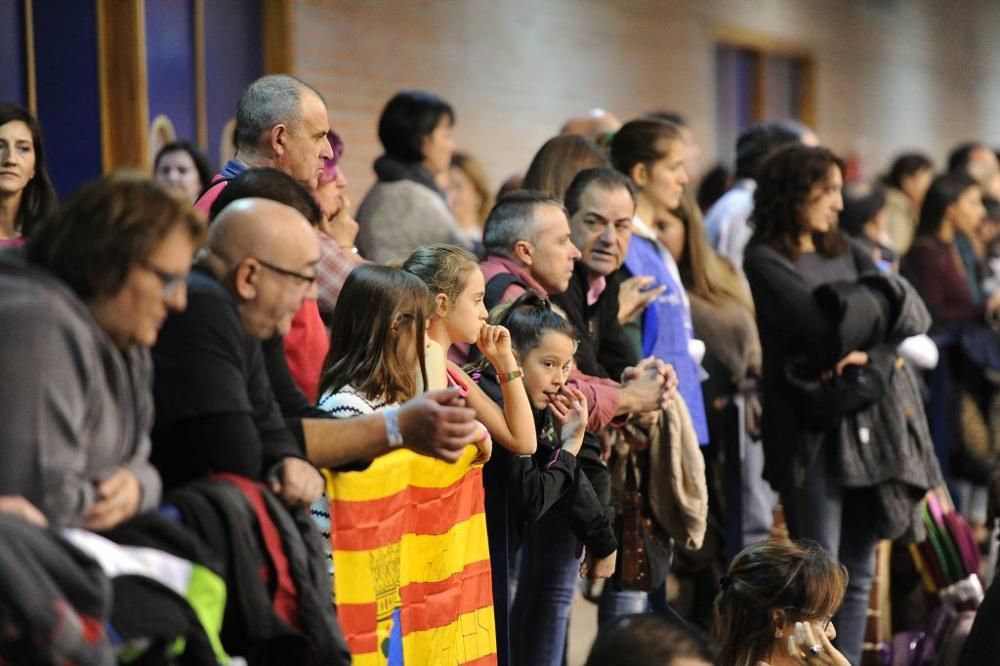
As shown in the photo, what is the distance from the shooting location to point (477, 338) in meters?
3.66

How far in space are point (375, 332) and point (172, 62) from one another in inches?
135

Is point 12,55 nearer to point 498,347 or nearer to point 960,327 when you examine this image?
point 498,347

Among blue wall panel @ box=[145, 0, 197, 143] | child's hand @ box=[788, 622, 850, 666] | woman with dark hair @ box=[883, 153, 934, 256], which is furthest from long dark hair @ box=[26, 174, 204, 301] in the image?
woman with dark hair @ box=[883, 153, 934, 256]

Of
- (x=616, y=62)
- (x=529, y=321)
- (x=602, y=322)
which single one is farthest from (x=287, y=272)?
(x=616, y=62)

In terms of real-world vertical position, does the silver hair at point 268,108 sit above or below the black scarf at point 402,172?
above

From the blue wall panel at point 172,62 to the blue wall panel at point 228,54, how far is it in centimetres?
16

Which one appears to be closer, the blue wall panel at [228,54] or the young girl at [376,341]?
the young girl at [376,341]

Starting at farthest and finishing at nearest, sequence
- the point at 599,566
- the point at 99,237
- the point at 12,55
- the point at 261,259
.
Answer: the point at 12,55 < the point at 599,566 < the point at 261,259 < the point at 99,237

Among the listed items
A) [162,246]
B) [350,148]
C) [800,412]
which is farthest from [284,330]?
[350,148]

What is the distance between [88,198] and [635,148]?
3.01 m

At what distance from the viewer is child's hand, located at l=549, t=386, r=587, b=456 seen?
3916 mm

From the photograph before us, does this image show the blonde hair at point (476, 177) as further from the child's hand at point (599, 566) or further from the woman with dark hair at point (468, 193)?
the child's hand at point (599, 566)

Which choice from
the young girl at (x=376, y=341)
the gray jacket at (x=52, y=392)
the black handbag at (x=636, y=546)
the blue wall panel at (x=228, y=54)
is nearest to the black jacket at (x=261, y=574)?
the gray jacket at (x=52, y=392)

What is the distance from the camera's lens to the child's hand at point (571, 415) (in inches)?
154
